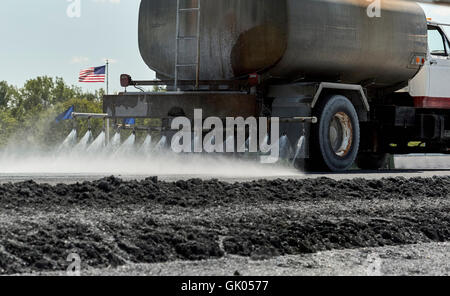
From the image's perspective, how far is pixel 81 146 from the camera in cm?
1405

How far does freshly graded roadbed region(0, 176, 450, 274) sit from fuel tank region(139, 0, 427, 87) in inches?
127

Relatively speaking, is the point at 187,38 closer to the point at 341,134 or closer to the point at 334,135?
the point at 334,135

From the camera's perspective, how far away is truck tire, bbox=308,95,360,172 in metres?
13.4

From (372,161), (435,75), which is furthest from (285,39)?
(372,161)

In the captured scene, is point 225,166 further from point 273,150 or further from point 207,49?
point 207,49

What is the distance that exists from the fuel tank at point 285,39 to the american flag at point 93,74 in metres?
17.8

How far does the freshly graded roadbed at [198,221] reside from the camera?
573 cm

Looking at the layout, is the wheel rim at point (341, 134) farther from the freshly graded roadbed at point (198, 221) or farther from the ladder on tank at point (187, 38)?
the freshly graded roadbed at point (198, 221)

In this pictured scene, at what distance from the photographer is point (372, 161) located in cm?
1745

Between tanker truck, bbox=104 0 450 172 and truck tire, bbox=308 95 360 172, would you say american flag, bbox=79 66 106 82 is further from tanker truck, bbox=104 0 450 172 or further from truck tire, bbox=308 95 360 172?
truck tire, bbox=308 95 360 172

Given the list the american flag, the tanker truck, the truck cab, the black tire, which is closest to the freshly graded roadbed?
the tanker truck

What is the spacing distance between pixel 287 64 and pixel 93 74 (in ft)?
65.7

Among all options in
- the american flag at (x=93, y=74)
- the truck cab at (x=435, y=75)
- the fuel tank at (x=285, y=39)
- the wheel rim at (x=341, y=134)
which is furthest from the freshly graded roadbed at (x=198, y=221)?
the american flag at (x=93, y=74)

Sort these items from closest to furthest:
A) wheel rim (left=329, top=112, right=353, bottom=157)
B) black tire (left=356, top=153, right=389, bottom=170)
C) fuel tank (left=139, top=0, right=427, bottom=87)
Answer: fuel tank (left=139, top=0, right=427, bottom=87) < wheel rim (left=329, top=112, right=353, bottom=157) < black tire (left=356, top=153, right=389, bottom=170)
